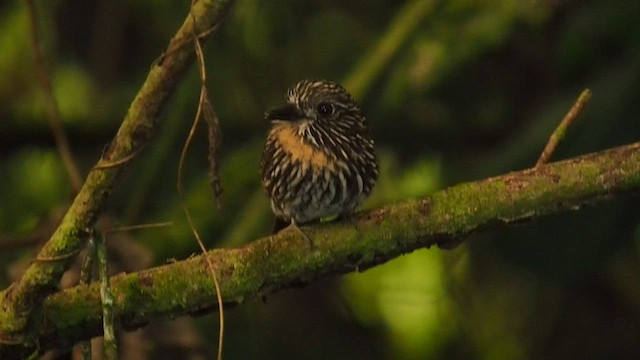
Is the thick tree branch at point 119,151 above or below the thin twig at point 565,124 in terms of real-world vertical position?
above

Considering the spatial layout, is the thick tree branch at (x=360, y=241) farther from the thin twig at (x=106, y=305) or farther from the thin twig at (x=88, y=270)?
the thin twig at (x=106, y=305)

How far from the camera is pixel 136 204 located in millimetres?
3363

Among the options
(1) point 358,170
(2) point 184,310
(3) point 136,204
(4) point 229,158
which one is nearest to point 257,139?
(4) point 229,158

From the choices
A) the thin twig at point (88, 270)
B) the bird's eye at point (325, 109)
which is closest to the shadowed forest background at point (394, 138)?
the bird's eye at point (325, 109)

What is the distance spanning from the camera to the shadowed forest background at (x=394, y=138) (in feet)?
11.3

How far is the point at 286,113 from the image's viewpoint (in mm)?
2387

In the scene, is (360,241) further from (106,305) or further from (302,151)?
(106,305)

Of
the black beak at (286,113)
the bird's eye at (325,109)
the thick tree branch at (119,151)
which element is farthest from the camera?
the bird's eye at (325,109)

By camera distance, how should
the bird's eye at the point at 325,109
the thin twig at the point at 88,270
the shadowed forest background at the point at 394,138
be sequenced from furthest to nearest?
the shadowed forest background at the point at 394,138 < the bird's eye at the point at 325,109 < the thin twig at the point at 88,270

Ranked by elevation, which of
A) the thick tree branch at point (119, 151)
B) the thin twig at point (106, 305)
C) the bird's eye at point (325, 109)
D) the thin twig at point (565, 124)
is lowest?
the thin twig at point (565, 124)

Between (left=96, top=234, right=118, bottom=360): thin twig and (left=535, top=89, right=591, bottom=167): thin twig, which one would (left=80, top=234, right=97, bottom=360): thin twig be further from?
(left=535, top=89, right=591, bottom=167): thin twig

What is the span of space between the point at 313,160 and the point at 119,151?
724mm

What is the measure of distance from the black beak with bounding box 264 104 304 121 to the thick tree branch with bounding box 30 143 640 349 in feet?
0.83

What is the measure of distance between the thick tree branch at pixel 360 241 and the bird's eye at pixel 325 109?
1.04 ft
